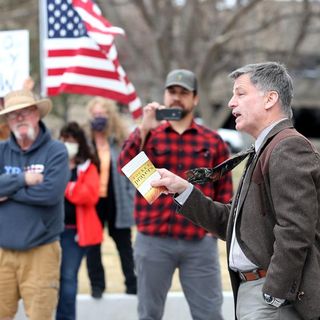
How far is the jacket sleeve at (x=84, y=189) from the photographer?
6449mm

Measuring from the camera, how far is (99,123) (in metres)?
7.20

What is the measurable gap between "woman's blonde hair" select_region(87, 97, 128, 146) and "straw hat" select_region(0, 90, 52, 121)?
1.61 meters

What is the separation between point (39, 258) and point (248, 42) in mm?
14804

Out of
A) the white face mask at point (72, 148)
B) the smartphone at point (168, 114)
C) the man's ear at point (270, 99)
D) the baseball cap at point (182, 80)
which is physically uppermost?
the man's ear at point (270, 99)

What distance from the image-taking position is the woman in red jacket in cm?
629

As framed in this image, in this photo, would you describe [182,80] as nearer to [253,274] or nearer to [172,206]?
[172,206]

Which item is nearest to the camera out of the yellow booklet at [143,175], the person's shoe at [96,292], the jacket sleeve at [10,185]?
the yellow booklet at [143,175]

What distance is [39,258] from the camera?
5.38 m

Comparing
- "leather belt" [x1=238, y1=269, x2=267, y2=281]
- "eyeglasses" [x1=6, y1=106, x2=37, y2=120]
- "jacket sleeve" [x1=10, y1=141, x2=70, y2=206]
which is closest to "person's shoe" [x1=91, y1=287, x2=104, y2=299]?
"jacket sleeve" [x1=10, y1=141, x2=70, y2=206]

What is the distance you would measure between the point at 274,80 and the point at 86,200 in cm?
317

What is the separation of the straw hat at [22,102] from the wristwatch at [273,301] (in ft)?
8.69

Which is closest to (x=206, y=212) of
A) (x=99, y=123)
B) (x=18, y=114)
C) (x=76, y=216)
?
(x=18, y=114)

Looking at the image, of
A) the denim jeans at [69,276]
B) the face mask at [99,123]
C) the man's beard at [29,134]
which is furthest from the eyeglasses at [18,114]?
the face mask at [99,123]

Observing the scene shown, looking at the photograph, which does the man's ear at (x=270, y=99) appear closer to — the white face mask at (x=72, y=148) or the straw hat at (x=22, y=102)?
→ the straw hat at (x=22, y=102)
